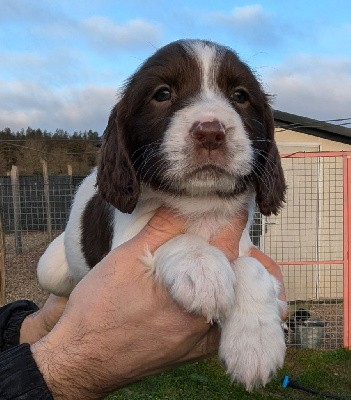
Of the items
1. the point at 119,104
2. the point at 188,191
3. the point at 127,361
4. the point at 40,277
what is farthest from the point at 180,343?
the point at 40,277

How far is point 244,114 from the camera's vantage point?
120 inches

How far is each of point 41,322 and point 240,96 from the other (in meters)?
2.02

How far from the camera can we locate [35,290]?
1210 centimetres

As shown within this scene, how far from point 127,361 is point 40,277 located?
77.5 inches

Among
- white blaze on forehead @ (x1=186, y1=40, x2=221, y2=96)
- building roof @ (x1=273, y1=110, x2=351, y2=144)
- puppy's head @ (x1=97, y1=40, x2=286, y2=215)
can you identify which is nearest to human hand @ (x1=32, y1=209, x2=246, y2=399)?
puppy's head @ (x1=97, y1=40, x2=286, y2=215)

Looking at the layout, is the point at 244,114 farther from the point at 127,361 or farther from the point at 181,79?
the point at 127,361

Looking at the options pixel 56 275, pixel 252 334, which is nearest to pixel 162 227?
pixel 252 334

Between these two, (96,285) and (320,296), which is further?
(320,296)

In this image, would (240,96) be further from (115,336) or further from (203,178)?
(115,336)

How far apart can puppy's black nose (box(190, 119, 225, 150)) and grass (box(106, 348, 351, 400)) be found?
18.7ft

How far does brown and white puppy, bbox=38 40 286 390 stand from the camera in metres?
2.55

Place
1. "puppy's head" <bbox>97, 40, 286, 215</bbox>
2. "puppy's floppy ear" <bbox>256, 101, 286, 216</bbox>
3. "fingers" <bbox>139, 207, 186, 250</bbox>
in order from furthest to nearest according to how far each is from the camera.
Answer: "puppy's floppy ear" <bbox>256, 101, 286, 216</bbox> < "fingers" <bbox>139, 207, 186, 250</bbox> < "puppy's head" <bbox>97, 40, 286, 215</bbox>

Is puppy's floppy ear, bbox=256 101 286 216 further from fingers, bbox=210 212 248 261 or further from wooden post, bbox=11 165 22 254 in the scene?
wooden post, bbox=11 165 22 254

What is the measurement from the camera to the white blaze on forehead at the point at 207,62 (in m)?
2.98
